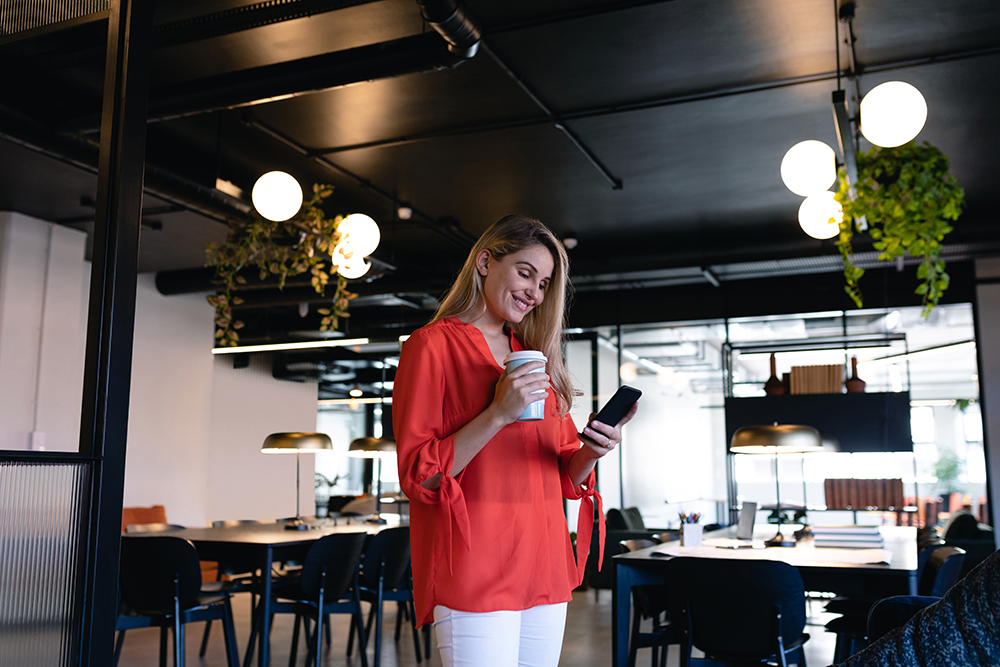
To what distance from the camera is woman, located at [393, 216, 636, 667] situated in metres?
1.48

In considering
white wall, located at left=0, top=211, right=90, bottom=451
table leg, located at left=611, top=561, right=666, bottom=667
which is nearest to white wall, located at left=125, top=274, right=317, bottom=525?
white wall, located at left=0, top=211, right=90, bottom=451

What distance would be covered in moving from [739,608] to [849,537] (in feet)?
4.46

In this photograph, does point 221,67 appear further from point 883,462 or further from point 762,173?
point 883,462

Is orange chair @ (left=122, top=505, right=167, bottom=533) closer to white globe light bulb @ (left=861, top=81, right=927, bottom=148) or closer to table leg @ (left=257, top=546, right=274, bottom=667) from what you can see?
table leg @ (left=257, top=546, right=274, bottom=667)

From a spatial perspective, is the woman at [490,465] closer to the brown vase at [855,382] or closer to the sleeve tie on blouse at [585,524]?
the sleeve tie on blouse at [585,524]

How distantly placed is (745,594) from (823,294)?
699 centimetres

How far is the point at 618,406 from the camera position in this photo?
1640 millimetres

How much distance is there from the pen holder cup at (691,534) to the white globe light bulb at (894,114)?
2155 mm

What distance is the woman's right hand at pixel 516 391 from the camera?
4.77 ft

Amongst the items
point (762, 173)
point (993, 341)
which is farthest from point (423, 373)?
point (993, 341)

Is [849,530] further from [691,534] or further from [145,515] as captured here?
[145,515]

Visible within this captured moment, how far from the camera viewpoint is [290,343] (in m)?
9.20

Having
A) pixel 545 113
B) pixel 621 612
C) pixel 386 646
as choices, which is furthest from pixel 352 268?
pixel 386 646

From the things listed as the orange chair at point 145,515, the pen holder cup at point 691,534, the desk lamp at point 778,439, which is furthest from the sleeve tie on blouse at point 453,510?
the orange chair at point 145,515
